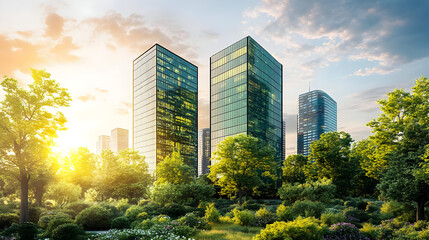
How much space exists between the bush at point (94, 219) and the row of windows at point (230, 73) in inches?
2134

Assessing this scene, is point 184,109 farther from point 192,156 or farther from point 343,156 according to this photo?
point 343,156

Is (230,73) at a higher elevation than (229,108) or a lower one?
higher

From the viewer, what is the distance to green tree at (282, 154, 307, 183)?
51.9 metres

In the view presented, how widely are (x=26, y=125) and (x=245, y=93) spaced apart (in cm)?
5284

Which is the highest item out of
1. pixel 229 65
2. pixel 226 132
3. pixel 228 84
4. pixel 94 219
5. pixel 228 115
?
pixel 229 65

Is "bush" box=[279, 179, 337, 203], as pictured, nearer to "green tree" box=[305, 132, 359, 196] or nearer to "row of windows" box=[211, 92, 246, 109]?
"green tree" box=[305, 132, 359, 196]

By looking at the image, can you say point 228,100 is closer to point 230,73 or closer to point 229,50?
point 230,73

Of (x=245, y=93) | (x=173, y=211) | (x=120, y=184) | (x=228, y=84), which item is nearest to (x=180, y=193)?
(x=173, y=211)

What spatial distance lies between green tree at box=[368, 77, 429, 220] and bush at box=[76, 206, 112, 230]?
22250mm

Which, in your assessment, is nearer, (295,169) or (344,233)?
(344,233)

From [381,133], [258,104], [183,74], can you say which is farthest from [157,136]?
[381,133]

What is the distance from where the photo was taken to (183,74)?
91.4 metres

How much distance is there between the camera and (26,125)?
18938mm

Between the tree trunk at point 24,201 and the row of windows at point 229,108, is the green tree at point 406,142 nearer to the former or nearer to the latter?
the tree trunk at point 24,201
